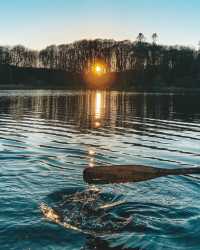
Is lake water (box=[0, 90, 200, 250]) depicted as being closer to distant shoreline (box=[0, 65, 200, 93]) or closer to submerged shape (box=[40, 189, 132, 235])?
submerged shape (box=[40, 189, 132, 235])

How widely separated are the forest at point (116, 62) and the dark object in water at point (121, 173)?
145 metres

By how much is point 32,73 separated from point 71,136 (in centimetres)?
14555

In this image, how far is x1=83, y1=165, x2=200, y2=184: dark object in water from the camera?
40.3ft

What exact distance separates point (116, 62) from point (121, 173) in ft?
568

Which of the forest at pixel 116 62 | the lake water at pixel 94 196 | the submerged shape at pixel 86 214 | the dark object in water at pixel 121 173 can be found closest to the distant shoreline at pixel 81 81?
the forest at pixel 116 62

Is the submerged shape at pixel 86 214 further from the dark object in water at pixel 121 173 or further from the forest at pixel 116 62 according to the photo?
the forest at pixel 116 62

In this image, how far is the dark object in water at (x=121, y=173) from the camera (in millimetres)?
12281

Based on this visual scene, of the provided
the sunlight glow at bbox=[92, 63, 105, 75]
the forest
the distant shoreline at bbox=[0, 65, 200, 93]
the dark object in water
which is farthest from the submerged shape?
the sunlight glow at bbox=[92, 63, 105, 75]

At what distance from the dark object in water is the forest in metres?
145

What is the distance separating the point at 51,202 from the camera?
13625 millimetres

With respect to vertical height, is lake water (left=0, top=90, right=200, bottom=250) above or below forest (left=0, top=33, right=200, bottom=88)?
below

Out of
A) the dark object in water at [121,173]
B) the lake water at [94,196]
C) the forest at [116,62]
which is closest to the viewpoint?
the lake water at [94,196]

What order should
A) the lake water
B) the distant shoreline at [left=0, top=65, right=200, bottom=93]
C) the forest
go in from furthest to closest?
the forest
the distant shoreline at [left=0, top=65, right=200, bottom=93]
the lake water

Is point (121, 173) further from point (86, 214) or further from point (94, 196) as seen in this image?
point (94, 196)
